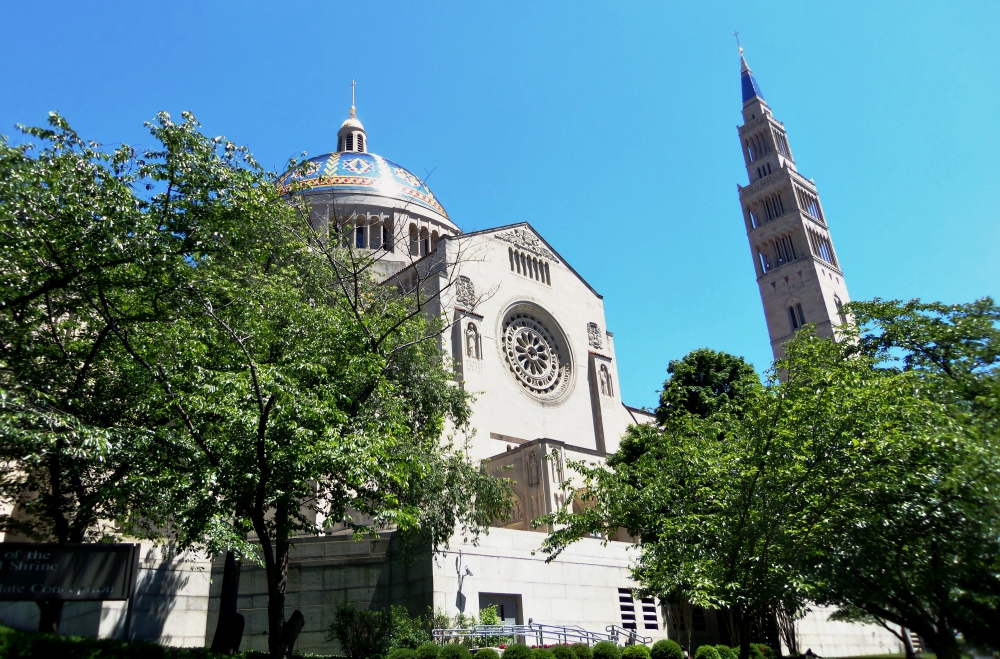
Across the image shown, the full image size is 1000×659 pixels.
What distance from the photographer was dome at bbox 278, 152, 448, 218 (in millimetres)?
51156

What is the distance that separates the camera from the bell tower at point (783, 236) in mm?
64625

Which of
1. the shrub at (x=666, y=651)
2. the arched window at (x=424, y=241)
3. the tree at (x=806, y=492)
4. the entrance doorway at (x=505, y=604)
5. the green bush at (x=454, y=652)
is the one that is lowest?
the shrub at (x=666, y=651)

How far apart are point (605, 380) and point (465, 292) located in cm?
999

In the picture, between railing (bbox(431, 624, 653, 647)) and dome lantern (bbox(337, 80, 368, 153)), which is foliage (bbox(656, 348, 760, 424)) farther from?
dome lantern (bbox(337, 80, 368, 153))

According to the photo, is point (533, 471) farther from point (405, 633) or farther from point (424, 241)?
point (424, 241)

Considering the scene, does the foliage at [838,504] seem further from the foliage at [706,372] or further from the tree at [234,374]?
the foliage at [706,372]

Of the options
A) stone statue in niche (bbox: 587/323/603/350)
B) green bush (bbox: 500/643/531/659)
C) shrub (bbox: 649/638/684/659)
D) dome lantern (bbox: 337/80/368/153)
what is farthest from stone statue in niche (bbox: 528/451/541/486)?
dome lantern (bbox: 337/80/368/153)

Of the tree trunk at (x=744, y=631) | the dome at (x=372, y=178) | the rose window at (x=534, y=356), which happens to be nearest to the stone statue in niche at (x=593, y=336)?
the rose window at (x=534, y=356)

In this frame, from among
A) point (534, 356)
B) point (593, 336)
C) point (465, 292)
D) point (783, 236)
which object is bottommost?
point (534, 356)

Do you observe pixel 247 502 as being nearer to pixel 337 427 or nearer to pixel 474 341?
pixel 337 427

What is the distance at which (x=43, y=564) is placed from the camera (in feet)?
33.2

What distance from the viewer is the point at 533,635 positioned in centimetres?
1839

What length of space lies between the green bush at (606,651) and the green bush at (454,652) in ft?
10.2

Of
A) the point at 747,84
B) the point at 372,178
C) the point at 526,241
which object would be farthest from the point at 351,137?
the point at 747,84
